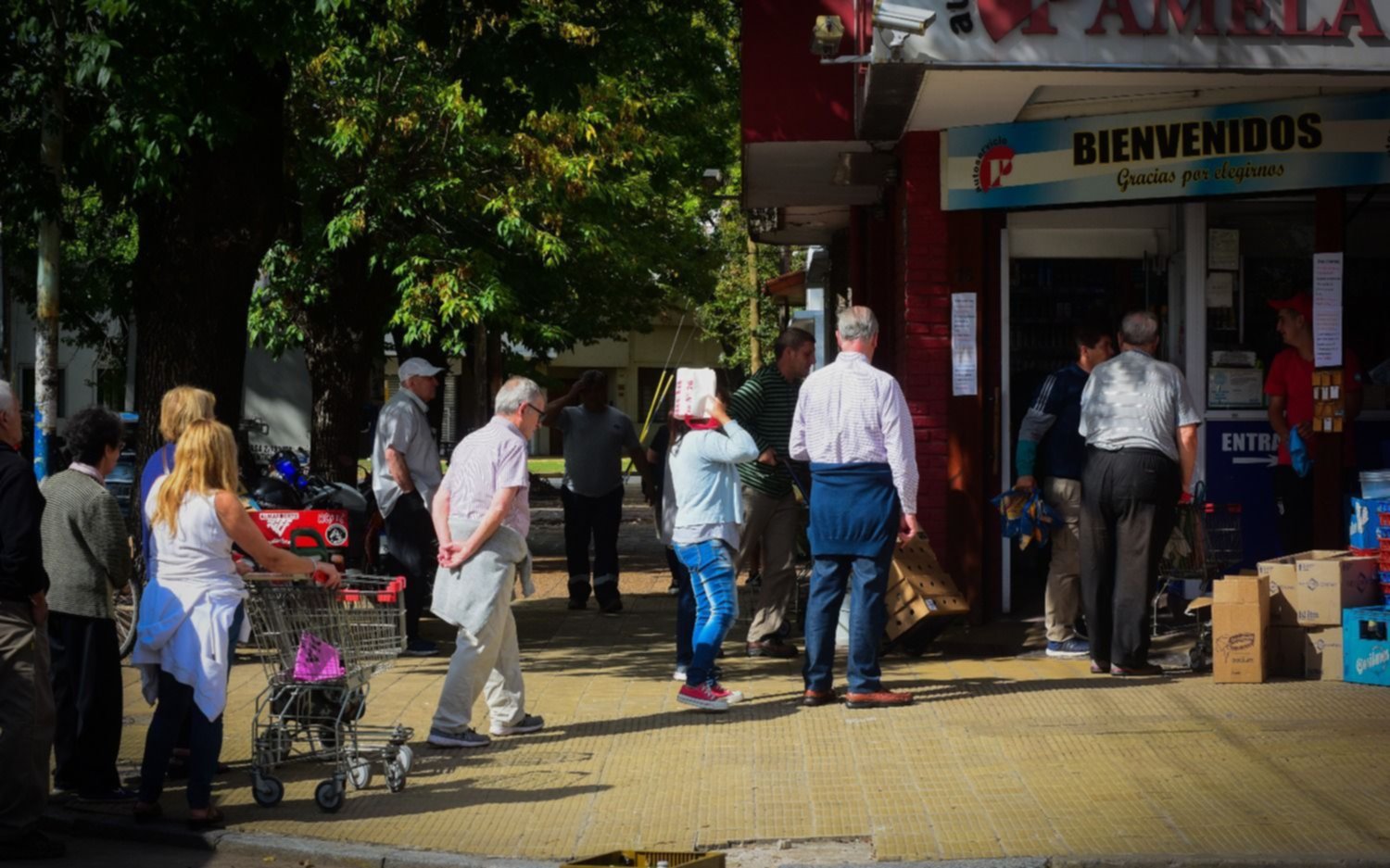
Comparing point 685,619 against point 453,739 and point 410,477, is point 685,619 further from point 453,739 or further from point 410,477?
point 410,477

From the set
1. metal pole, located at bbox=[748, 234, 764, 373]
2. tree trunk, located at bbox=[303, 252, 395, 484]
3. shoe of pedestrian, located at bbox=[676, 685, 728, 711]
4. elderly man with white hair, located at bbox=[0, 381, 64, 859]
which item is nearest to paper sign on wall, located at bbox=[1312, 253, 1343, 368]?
shoe of pedestrian, located at bbox=[676, 685, 728, 711]

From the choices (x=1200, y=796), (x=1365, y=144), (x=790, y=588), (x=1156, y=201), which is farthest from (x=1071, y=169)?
(x=1200, y=796)

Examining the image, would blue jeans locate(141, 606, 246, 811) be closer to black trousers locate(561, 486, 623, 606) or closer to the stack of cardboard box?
the stack of cardboard box

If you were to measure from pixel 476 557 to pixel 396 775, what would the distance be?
1278 millimetres

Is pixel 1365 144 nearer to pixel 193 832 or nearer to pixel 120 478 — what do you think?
pixel 193 832

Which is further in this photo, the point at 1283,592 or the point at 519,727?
the point at 1283,592

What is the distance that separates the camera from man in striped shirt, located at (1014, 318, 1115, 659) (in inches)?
429

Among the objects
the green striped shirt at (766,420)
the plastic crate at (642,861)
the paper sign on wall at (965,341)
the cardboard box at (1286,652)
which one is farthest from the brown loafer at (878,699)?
the plastic crate at (642,861)

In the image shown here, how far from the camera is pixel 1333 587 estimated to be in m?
9.84

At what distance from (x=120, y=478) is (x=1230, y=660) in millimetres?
13573

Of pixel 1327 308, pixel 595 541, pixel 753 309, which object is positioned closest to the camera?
pixel 1327 308

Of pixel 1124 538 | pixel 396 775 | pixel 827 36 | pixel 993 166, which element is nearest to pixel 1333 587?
pixel 1124 538

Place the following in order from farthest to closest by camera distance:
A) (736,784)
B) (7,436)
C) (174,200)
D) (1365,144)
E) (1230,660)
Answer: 1. (174,200)
2. (1365,144)
3. (1230,660)
4. (736,784)
5. (7,436)

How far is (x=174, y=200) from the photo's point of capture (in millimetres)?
12641
